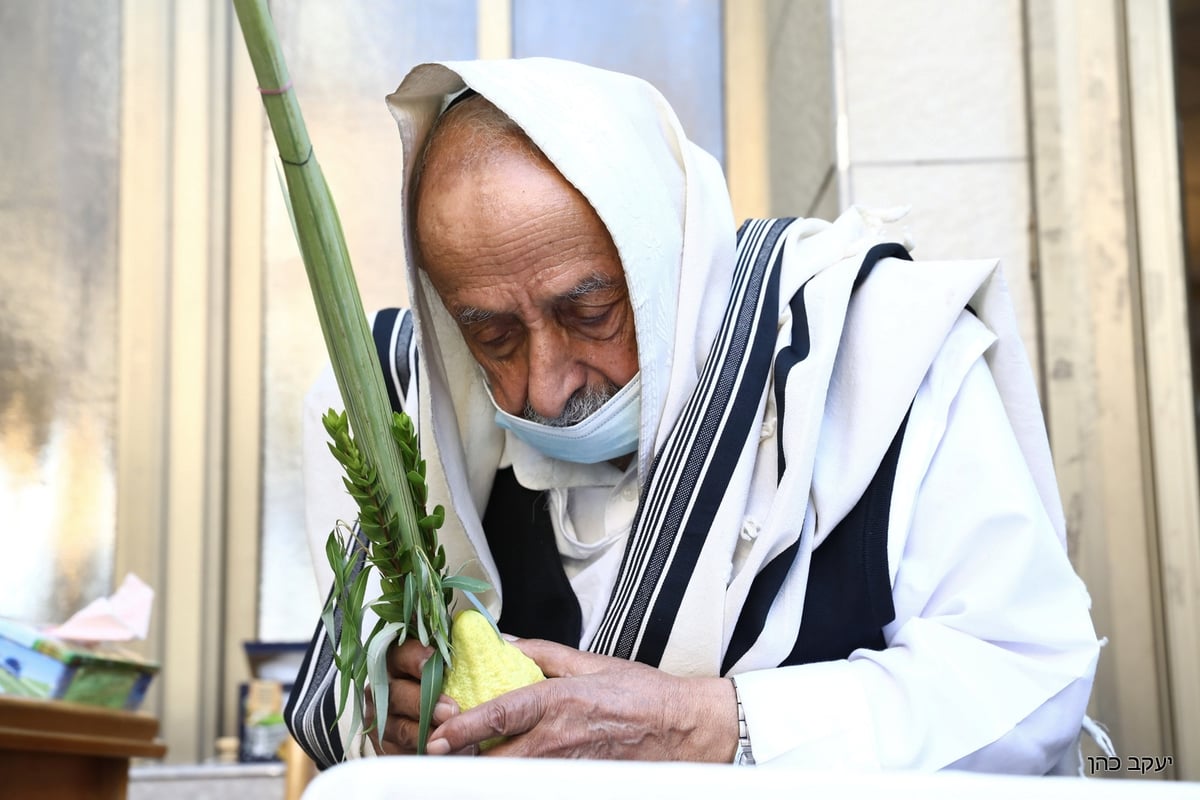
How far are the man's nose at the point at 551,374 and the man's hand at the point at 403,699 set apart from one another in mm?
413

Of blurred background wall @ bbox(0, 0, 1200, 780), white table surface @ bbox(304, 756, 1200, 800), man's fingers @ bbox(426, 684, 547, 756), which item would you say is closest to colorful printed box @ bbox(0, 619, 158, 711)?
man's fingers @ bbox(426, 684, 547, 756)

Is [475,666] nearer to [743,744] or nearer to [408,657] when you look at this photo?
[408,657]

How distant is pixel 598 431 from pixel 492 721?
21.8 inches

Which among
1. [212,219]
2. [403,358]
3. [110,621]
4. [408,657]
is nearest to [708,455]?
[408,657]

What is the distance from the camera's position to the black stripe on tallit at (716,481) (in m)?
1.56

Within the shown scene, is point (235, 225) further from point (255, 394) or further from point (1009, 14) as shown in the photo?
point (1009, 14)

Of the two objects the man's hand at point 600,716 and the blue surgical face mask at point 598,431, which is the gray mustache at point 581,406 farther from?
the man's hand at point 600,716

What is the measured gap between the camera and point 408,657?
1.40 metres

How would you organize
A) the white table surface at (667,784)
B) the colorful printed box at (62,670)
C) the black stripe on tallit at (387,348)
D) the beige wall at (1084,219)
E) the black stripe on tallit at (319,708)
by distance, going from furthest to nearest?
the beige wall at (1084,219)
the colorful printed box at (62,670)
the black stripe on tallit at (387,348)
the black stripe on tallit at (319,708)
the white table surface at (667,784)

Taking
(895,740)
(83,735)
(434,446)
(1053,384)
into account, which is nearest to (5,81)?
(83,735)

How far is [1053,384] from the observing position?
265 cm

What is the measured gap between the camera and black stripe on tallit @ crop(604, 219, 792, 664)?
1.56m

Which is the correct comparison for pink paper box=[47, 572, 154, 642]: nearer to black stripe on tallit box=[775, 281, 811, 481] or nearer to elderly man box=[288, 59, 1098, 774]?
elderly man box=[288, 59, 1098, 774]

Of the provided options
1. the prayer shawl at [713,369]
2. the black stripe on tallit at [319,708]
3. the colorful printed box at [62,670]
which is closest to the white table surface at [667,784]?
the prayer shawl at [713,369]
